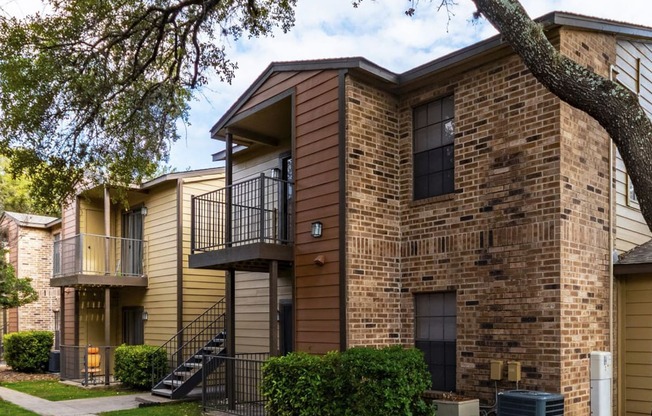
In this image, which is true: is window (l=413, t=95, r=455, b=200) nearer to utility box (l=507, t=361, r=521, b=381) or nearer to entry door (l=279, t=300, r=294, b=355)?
A: utility box (l=507, t=361, r=521, b=381)

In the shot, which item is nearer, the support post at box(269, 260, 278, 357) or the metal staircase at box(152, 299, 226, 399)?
the support post at box(269, 260, 278, 357)

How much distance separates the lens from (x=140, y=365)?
15.2 metres

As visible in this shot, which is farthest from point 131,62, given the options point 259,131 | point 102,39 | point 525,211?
point 525,211

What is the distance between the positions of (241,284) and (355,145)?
5395mm

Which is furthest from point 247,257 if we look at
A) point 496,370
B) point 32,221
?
point 32,221

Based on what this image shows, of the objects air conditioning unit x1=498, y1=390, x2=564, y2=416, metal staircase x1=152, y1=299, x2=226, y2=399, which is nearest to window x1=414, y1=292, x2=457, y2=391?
air conditioning unit x1=498, y1=390, x2=564, y2=416

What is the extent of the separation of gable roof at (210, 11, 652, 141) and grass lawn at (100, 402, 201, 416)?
6.67m

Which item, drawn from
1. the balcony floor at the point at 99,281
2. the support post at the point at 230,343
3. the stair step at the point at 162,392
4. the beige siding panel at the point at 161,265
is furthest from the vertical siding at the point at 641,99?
the balcony floor at the point at 99,281

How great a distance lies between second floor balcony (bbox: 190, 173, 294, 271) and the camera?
34.0 ft

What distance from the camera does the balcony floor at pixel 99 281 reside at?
1691 centimetres

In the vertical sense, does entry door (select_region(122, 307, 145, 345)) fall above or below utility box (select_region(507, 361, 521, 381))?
below

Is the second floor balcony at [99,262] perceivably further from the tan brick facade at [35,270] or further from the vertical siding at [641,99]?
the vertical siding at [641,99]

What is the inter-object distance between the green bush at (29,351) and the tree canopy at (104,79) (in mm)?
10956

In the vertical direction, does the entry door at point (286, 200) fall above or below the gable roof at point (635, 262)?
above
